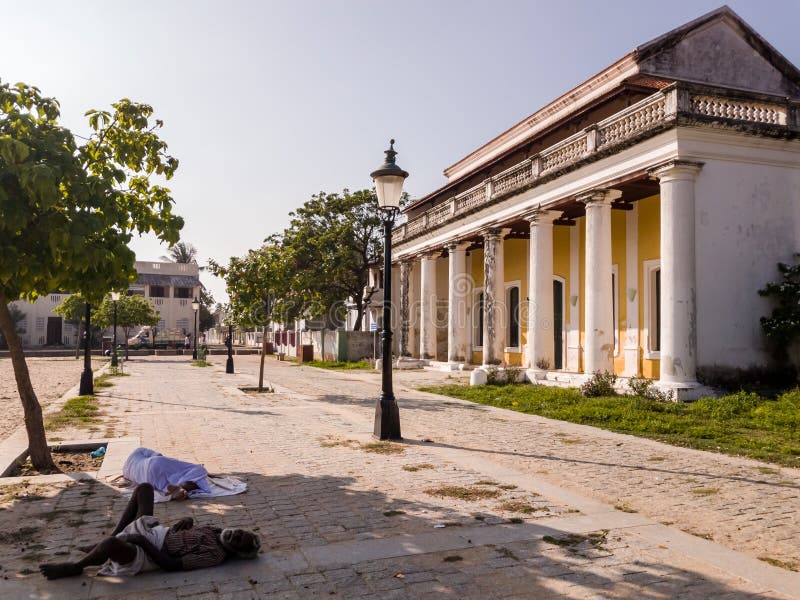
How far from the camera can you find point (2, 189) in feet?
17.6

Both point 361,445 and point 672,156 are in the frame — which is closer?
point 361,445

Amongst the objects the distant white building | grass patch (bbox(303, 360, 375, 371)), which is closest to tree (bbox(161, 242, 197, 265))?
the distant white building

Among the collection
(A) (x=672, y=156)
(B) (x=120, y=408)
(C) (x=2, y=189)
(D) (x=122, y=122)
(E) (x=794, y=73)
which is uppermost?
(E) (x=794, y=73)

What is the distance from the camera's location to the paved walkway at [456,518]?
4.00m

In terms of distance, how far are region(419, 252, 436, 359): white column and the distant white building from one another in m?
44.8

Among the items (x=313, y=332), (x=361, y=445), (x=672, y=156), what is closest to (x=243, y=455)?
(x=361, y=445)

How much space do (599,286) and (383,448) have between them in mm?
9083

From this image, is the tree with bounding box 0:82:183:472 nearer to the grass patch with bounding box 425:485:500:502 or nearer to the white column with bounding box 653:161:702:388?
the grass patch with bounding box 425:485:500:502

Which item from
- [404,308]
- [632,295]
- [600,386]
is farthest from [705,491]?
[404,308]

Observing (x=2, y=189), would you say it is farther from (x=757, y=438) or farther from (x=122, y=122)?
(x=757, y=438)

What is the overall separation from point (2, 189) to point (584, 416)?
9938mm

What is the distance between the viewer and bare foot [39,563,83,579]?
13.0 feet

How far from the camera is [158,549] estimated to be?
4145 mm

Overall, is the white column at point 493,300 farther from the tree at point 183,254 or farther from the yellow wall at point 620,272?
the tree at point 183,254
